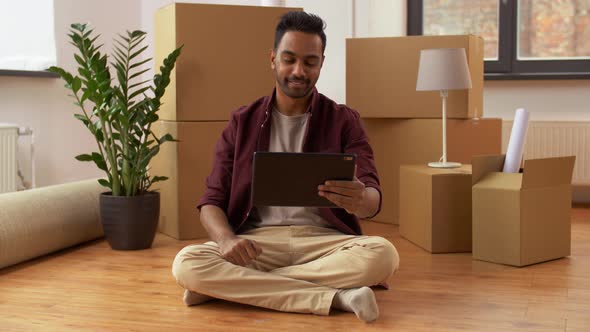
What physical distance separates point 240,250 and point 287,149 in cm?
44

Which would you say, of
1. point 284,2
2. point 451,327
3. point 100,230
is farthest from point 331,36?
point 451,327

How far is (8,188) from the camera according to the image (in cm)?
441

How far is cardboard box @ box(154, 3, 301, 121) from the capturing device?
372cm

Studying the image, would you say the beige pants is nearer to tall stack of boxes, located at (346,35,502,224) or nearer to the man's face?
the man's face

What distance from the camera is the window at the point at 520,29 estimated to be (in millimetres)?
5234

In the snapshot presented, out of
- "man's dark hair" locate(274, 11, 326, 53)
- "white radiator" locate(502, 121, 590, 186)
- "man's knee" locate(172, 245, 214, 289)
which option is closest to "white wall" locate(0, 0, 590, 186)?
"white radiator" locate(502, 121, 590, 186)

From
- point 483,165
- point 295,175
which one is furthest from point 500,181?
point 295,175

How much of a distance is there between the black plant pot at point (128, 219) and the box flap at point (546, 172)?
5.52ft

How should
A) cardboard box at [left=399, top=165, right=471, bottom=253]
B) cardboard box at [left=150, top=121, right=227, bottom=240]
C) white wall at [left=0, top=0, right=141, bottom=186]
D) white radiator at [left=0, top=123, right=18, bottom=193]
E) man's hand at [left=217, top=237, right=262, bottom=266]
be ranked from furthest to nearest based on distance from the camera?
white wall at [left=0, top=0, right=141, bottom=186] → white radiator at [left=0, top=123, right=18, bottom=193] → cardboard box at [left=150, top=121, right=227, bottom=240] → cardboard box at [left=399, top=165, right=471, bottom=253] → man's hand at [left=217, top=237, right=262, bottom=266]

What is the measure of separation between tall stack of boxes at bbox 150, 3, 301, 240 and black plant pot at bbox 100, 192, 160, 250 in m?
0.24

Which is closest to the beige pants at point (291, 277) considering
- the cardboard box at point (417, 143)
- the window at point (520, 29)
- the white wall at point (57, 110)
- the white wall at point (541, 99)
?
the cardboard box at point (417, 143)

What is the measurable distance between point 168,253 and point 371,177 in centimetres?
129

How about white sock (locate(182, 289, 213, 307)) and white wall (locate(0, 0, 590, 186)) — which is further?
white wall (locate(0, 0, 590, 186))

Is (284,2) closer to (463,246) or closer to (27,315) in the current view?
(463,246)
